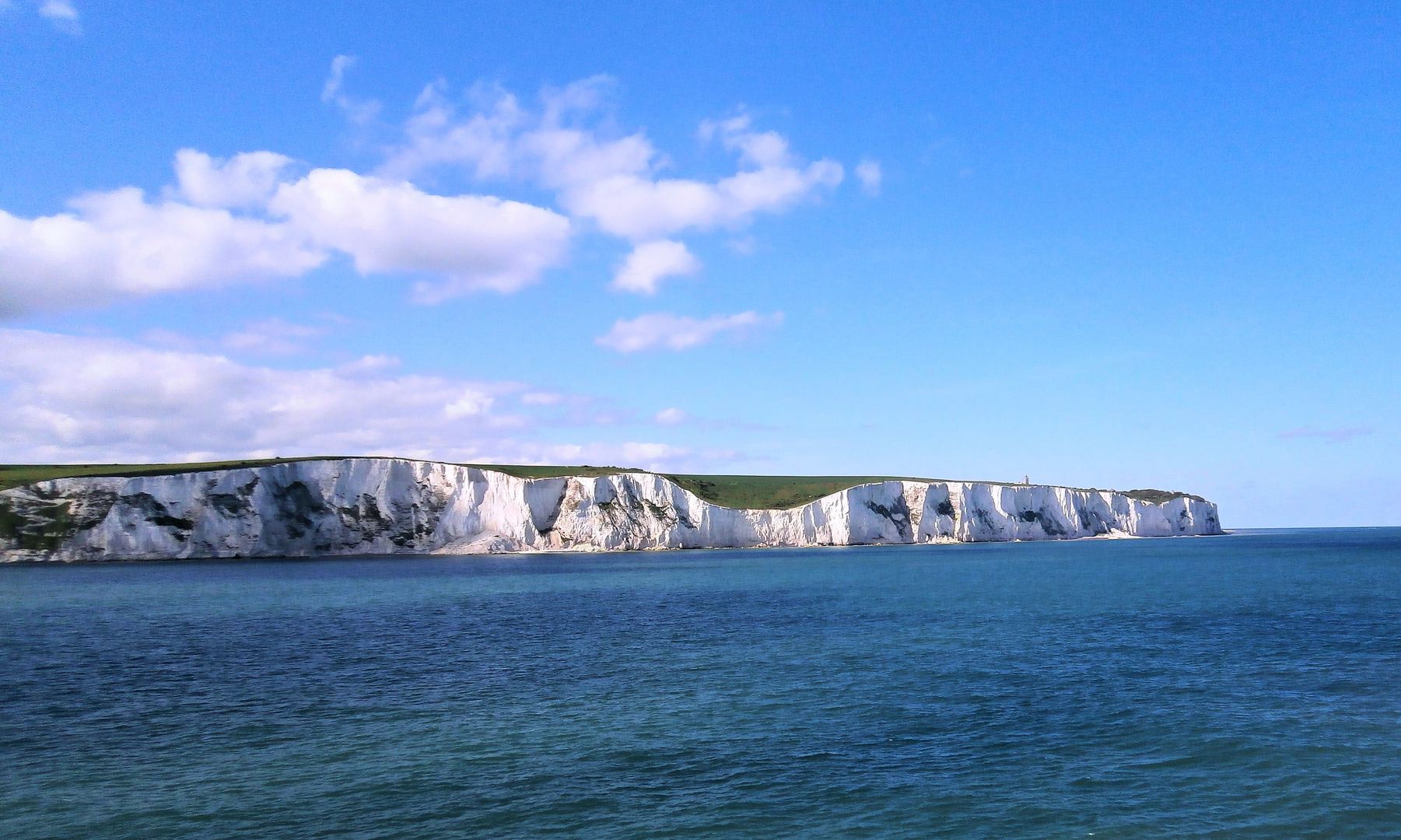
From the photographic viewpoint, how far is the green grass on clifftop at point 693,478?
287 ft

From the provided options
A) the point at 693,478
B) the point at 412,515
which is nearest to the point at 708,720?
the point at 412,515

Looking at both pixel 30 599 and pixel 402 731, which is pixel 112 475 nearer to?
pixel 30 599

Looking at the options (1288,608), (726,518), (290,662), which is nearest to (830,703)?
(290,662)

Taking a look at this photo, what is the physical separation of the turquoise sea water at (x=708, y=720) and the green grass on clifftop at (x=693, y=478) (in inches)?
1982

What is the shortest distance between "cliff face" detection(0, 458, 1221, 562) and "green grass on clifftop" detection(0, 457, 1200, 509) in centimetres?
220

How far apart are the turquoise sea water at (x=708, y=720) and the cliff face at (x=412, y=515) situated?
149 ft

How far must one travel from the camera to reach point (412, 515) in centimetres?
9562

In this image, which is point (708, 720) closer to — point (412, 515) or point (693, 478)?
point (412, 515)

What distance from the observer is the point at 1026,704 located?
20.6m

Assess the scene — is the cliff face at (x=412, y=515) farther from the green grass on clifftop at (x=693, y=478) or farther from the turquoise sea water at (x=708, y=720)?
the turquoise sea water at (x=708, y=720)

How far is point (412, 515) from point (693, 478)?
5075 centimetres

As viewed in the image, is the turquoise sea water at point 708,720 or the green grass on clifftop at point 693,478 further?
the green grass on clifftop at point 693,478

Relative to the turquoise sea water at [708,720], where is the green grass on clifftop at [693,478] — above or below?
above

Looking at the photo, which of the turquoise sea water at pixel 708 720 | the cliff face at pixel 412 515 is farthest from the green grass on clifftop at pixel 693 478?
the turquoise sea water at pixel 708 720
